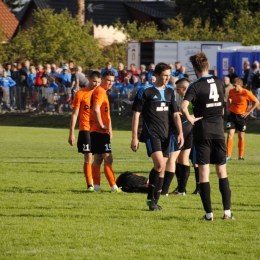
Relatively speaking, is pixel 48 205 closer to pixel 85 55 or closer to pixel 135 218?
pixel 135 218

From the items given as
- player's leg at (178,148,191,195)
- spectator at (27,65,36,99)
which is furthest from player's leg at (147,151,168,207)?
spectator at (27,65,36,99)

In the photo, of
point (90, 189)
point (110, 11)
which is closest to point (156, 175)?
point (90, 189)

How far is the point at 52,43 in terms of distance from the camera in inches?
1785

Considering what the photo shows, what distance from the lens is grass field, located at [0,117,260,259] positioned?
8031mm

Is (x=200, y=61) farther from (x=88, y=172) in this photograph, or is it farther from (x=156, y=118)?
(x=88, y=172)

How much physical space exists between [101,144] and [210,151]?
3193 mm

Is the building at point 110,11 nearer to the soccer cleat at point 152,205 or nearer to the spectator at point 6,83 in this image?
the spectator at point 6,83

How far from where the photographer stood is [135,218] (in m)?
10.1

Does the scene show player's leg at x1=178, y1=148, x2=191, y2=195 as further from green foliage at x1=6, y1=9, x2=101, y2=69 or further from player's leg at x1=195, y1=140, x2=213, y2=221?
green foliage at x1=6, y1=9, x2=101, y2=69

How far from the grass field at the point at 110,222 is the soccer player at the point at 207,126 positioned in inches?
16.2

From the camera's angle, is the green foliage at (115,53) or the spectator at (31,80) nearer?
the spectator at (31,80)

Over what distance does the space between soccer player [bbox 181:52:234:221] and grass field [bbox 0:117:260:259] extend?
412 millimetres

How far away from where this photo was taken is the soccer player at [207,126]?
9.68 metres

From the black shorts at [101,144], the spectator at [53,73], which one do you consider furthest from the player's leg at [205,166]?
the spectator at [53,73]
